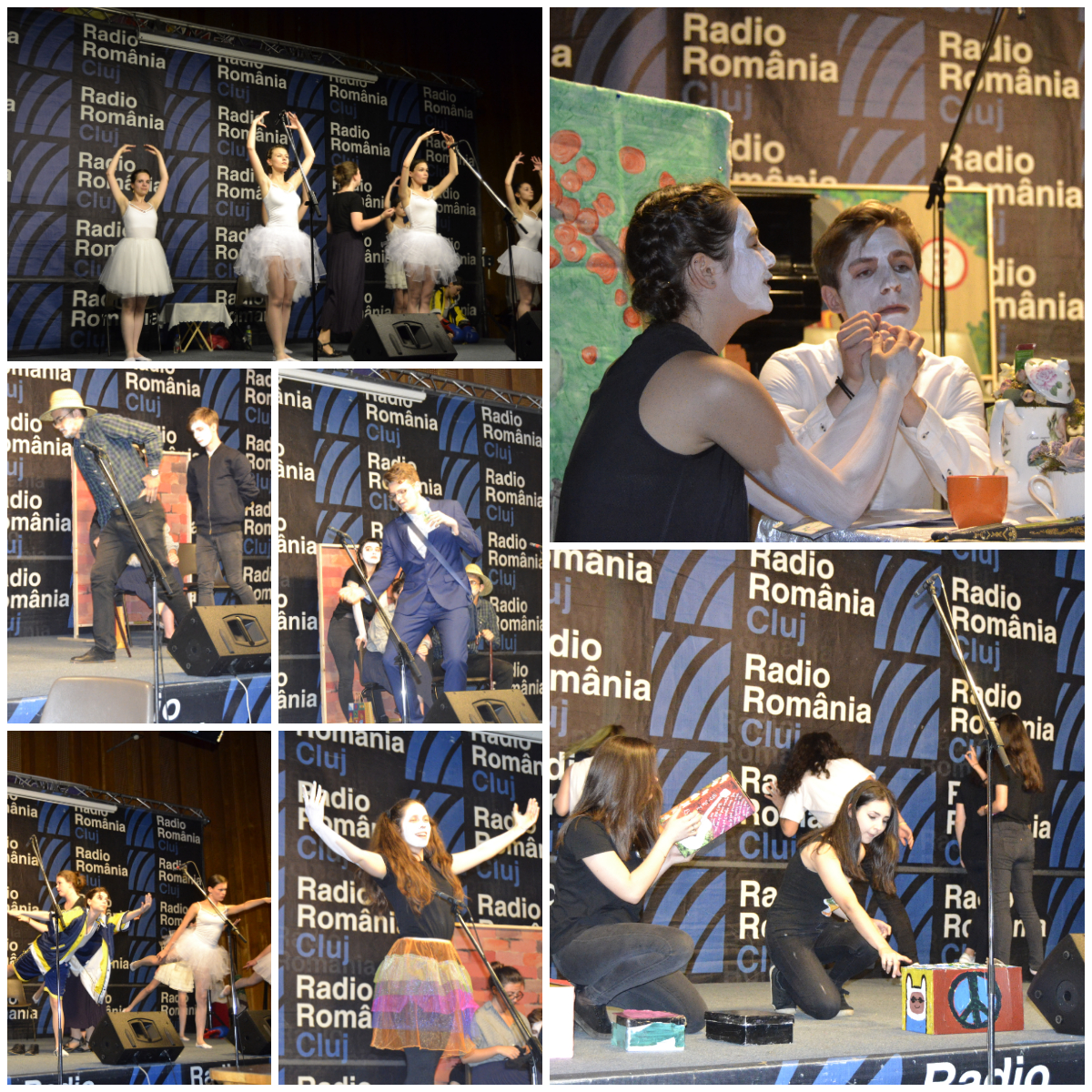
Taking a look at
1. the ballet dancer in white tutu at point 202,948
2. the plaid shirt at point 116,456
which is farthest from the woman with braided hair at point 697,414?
the ballet dancer in white tutu at point 202,948

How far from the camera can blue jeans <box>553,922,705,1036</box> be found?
10.6 ft

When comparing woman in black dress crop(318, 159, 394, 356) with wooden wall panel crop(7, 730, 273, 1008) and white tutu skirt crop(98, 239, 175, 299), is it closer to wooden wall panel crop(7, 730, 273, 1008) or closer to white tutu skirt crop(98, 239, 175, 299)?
white tutu skirt crop(98, 239, 175, 299)

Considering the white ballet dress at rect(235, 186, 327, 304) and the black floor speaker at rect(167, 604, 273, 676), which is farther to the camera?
the white ballet dress at rect(235, 186, 327, 304)

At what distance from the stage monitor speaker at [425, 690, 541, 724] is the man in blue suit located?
37 millimetres

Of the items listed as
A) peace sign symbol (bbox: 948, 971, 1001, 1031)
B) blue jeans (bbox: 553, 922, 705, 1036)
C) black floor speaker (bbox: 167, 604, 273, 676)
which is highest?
black floor speaker (bbox: 167, 604, 273, 676)

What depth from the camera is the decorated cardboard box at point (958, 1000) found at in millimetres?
3312

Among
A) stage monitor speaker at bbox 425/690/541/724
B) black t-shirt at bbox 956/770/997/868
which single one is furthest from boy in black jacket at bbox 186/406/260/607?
black t-shirt at bbox 956/770/997/868

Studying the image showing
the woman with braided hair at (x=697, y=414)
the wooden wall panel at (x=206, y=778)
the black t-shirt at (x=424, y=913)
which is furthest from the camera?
the wooden wall panel at (x=206, y=778)

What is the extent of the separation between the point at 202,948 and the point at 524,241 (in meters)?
3.13

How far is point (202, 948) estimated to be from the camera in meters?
5.05

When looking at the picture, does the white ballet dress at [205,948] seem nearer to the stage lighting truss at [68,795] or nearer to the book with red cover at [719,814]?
the stage lighting truss at [68,795]

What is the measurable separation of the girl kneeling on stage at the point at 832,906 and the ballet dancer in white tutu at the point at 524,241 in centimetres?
160

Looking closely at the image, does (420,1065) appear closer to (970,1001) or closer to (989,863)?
(970,1001)

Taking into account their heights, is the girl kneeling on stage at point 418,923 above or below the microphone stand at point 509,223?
below
